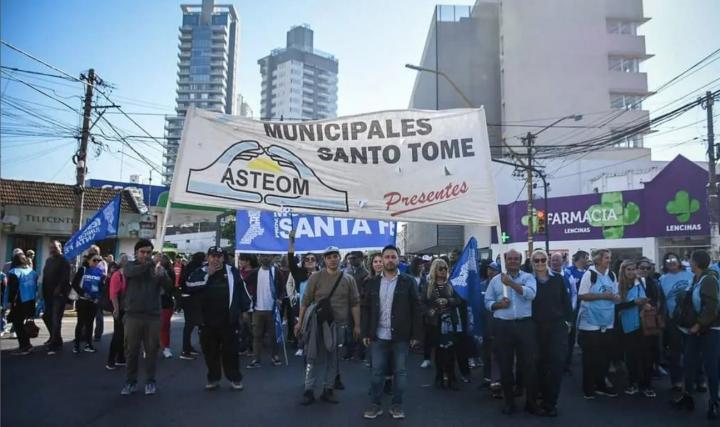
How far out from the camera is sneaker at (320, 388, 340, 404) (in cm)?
600

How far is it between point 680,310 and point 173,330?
1131 centimetres

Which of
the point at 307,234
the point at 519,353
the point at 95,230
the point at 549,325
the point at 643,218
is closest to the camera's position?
the point at 519,353

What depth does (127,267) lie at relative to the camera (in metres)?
6.30

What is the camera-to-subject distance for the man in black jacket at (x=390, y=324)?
18.1 feet

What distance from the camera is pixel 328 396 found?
604cm

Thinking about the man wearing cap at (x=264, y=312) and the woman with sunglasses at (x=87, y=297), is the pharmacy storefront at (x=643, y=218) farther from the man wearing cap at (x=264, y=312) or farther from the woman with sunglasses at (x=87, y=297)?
the woman with sunglasses at (x=87, y=297)

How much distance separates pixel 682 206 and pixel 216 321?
25504 millimetres

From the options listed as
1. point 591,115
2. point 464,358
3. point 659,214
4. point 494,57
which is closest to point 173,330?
point 464,358

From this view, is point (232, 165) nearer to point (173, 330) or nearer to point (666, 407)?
point (666, 407)

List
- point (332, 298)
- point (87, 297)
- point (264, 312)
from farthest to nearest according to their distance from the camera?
1. point (87, 297)
2. point (264, 312)
3. point (332, 298)

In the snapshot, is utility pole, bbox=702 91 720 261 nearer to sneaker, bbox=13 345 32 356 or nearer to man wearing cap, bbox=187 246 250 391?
man wearing cap, bbox=187 246 250 391

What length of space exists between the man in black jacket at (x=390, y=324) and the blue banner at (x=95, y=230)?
6.11 metres

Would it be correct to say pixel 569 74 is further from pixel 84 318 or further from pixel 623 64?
pixel 84 318

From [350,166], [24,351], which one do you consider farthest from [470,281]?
[24,351]
